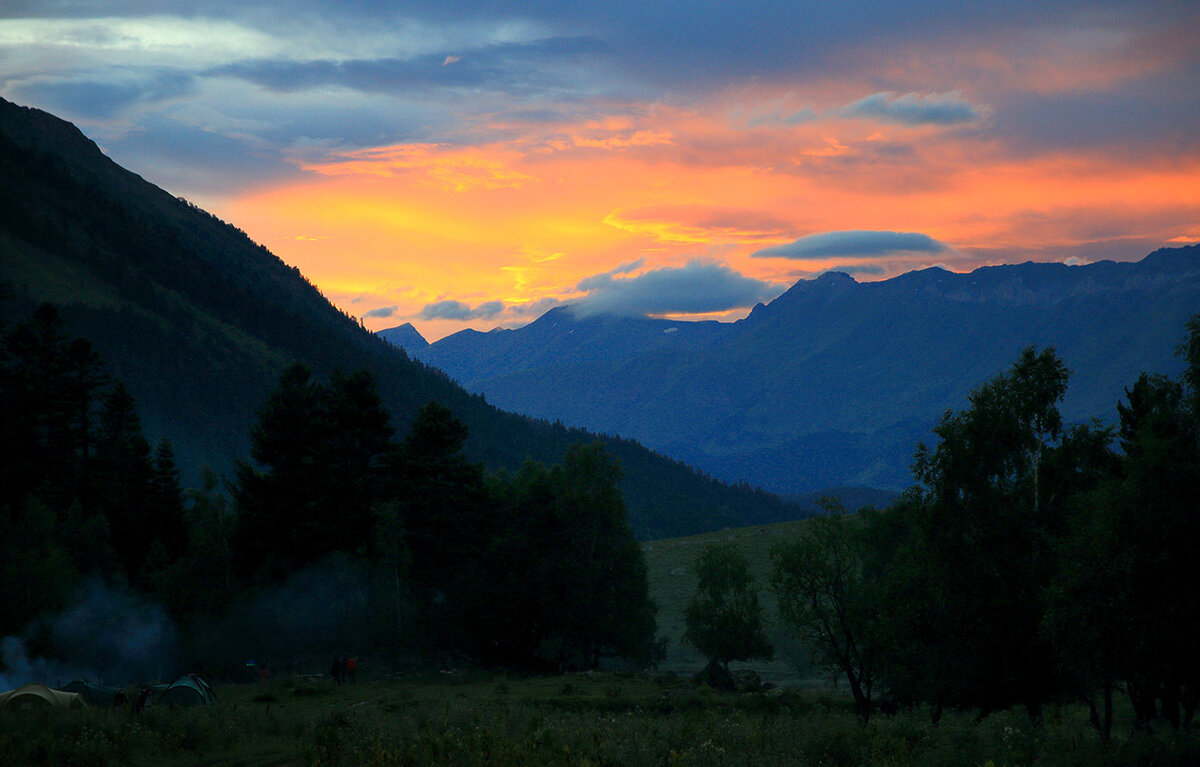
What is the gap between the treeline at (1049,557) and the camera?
24141 millimetres

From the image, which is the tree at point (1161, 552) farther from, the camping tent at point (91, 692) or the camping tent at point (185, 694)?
the camping tent at point (91, 692)

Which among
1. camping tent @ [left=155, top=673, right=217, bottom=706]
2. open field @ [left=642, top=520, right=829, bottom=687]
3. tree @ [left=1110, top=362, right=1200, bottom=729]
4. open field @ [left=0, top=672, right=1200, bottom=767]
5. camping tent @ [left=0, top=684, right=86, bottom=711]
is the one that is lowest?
open field @ [left=642, top=520, right=829, bottom=687]

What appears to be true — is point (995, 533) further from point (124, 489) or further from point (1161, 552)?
point (124, 489)

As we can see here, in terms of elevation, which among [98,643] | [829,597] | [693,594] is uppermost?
[829,597]

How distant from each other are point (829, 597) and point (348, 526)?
106 feet

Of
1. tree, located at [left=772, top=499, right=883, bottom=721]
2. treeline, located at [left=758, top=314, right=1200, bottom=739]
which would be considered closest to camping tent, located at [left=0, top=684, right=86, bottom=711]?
treeline, located at [left=758, top=314, right=1200, bottom=739]

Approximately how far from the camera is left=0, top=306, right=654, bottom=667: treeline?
5759 centimetres

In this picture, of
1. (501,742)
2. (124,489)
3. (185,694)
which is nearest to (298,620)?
(124,489)

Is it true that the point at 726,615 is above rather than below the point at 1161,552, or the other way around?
below

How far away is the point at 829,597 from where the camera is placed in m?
44.5

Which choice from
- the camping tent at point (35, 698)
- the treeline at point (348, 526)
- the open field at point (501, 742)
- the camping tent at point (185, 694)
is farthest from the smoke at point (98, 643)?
the open field at point (501, 742)

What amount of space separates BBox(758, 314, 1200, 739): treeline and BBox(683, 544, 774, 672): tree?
22.8 m

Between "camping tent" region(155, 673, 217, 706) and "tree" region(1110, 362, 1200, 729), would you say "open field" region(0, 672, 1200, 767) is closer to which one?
"tree" region(1110, 362, 1200, 729)

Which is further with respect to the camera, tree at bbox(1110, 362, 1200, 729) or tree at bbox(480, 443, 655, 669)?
tree at bbox(480, 443, 655, 669)
